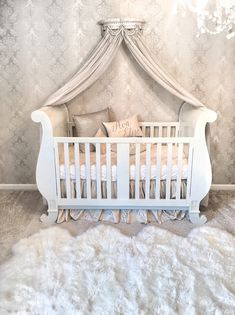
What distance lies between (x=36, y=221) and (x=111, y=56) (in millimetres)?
1681

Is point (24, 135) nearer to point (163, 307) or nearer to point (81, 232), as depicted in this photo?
point (81, 232)

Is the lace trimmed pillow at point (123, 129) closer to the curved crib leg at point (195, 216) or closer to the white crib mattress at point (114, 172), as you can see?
the white crib mattress at point (114, 172)

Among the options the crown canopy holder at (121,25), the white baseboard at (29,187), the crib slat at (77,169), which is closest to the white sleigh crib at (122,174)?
the crib slat at (77,169)

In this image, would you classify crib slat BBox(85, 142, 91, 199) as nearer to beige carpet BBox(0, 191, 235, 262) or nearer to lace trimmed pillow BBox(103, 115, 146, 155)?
beige carpet BBox(0, 191, 235, 262)

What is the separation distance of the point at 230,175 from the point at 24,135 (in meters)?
2.42

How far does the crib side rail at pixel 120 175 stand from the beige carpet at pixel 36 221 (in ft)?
0.65

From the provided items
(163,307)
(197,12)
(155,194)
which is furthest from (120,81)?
(163,307)

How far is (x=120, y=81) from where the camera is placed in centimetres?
331

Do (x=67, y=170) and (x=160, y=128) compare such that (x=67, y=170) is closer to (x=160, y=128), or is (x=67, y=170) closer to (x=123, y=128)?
(x=123, y=128)

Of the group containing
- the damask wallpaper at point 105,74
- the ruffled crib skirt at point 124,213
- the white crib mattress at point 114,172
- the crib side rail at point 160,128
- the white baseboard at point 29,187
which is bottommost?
the white baseboard at point 29,187

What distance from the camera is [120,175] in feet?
8.63

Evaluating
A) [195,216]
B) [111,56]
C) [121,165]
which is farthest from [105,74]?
[195,216]

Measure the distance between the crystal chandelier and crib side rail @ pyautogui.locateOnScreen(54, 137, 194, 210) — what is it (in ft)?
4.56

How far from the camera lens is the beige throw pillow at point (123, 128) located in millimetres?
3037
